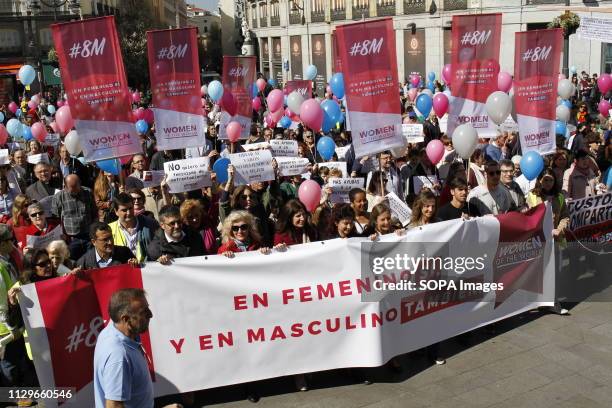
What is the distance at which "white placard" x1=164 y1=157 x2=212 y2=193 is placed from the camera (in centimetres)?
718

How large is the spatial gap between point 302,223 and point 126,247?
1465mm

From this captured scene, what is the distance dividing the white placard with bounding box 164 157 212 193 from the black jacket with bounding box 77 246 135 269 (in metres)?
1.67

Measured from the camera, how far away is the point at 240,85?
11.9 meters

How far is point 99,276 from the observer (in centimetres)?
514

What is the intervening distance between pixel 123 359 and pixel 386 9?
38214mm

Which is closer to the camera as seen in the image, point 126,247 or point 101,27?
point 126,247

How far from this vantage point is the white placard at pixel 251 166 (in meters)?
7.20

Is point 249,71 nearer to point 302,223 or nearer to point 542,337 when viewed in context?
point 302,223

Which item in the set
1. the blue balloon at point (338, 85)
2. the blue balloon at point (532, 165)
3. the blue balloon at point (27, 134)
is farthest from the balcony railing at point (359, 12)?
the blue balloon at point (532, 165)

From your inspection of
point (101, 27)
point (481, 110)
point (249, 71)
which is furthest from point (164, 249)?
point (249, 71)

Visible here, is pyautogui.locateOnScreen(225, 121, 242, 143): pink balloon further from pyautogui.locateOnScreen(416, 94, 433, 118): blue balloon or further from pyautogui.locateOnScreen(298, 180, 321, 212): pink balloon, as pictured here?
pyautogui.locateOnScreen(416, 94, 433, 118): blue balloon

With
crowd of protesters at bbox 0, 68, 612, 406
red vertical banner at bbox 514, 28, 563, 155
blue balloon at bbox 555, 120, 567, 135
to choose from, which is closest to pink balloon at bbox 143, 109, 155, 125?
crowd of protesters at bbox 0, 68, 612, 406

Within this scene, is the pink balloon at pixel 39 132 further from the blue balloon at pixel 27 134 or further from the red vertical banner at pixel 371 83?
the red vertical banner at pixel 371 83

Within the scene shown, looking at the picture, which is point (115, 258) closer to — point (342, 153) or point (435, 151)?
point (435, 151)
